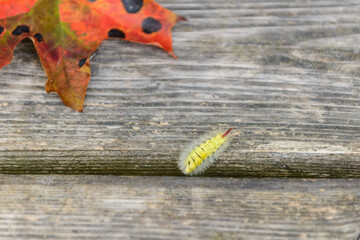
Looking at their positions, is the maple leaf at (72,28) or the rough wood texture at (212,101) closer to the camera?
the maple leaf at (72,28)

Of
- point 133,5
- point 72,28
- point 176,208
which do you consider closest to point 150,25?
point 133,5

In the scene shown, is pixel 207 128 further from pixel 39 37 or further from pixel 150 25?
pixel 39 37

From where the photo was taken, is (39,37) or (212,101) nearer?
(39,37)

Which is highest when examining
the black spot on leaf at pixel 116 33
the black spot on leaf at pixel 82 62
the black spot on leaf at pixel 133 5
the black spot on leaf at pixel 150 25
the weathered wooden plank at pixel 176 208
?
the black spot on leaf at pixel 133 5

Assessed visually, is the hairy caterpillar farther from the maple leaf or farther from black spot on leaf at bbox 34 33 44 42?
black spot on leaf at bbox 34 33 44 42

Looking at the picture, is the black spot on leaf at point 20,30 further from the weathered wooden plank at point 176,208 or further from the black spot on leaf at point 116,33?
the weathered wooden plank at point 176,208

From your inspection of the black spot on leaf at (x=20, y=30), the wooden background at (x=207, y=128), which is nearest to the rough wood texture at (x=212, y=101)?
the wooden background at (x=207, y=128)

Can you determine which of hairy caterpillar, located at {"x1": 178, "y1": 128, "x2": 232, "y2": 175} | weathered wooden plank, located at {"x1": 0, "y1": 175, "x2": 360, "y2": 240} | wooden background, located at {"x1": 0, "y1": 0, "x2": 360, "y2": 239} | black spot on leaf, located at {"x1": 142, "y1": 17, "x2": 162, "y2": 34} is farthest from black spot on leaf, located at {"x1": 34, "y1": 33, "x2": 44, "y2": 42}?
hairy caterpillar, located at {"x1": 178, "y1": 128, "x2": 232, "y2": 175}
